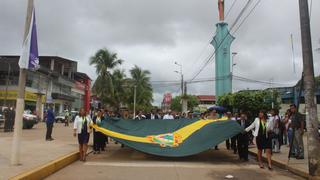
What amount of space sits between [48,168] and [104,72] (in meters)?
47.8

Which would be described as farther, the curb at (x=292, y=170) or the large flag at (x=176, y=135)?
the large flag at (x=176, y=135)

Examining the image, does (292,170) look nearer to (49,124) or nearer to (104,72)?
(49,124)

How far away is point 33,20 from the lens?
33.9 ft

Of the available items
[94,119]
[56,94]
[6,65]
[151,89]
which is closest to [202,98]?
[151,89]

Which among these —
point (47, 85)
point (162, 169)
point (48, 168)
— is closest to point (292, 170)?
point (162, 169)

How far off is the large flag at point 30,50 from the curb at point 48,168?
8.51 feet

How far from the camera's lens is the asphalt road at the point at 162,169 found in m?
10.0

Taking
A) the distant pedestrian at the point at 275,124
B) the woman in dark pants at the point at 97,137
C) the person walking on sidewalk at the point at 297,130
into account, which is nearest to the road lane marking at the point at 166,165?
the person walking on sidewalk at the point at 297,130

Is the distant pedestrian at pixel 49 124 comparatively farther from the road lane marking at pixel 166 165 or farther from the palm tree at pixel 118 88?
the palm tree at pixel 118 88

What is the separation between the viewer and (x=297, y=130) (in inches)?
503

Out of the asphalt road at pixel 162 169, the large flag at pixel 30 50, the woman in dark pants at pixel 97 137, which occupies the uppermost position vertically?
the large flag at pixel 30 50

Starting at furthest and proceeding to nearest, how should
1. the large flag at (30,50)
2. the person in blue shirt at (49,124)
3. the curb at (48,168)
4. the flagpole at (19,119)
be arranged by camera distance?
the person in blue shirt at (49,124), the large flag at (30,50), the flagpole at (19,119), the curb at (48,168)

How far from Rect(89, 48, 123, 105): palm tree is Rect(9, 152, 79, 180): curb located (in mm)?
44234

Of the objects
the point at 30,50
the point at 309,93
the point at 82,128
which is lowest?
the point at 82,128
